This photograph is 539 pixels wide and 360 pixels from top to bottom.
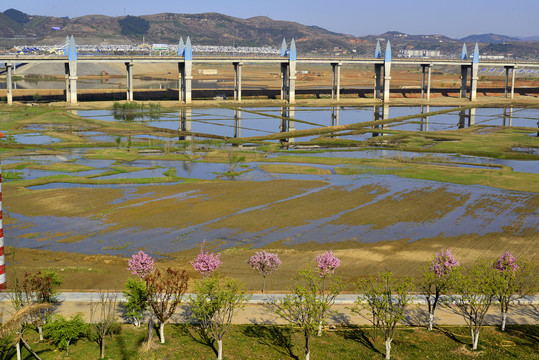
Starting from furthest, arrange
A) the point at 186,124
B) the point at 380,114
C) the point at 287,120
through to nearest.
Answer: the point at 380,114 < the point at 287,120 < the point at 186,124

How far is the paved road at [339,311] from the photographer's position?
1057 inches

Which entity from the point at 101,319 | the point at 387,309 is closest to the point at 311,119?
the point at 387,309

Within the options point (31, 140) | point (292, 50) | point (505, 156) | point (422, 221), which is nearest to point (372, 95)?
point (292, 50)

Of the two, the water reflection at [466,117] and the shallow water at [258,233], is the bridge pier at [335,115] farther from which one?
the shallow water at [258,233]

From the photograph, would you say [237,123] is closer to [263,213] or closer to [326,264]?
[263,213]

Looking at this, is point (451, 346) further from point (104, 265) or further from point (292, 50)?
point (292, 50)

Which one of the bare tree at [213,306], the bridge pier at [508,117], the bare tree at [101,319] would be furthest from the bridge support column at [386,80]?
the bare tree at [213,306]

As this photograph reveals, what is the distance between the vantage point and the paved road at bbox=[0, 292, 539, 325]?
26844 millimetres

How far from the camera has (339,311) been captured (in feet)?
91.1

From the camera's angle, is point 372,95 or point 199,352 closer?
point 199,352

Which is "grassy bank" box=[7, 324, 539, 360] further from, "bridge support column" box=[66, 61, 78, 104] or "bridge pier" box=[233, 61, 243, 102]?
"bridge pier" box=[233, 61, 243, 102]

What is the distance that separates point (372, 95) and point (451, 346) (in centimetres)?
13453

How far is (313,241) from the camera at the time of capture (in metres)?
39.2

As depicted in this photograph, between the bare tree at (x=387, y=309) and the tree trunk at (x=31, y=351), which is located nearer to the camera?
the tree trunk at (x=31, y=351)
